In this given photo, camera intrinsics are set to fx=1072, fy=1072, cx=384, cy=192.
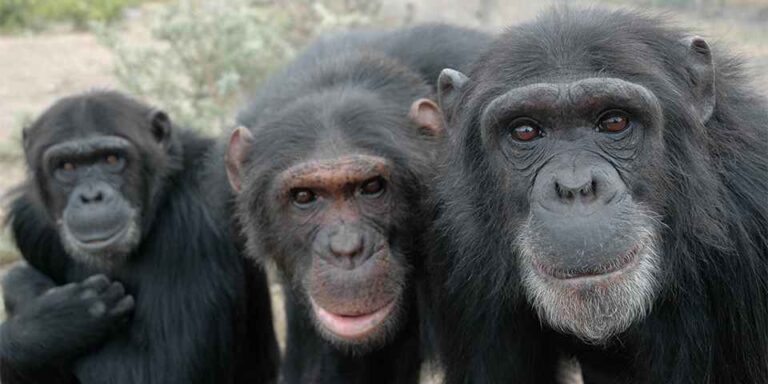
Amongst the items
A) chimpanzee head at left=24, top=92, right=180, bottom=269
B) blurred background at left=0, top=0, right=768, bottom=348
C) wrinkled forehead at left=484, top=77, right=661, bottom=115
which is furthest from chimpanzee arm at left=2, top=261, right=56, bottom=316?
wrinkled forehead at left=484, top=77, right=661, bottom=115

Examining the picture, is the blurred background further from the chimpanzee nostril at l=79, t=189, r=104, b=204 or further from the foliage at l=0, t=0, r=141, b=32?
the foliage at l=0, t=0, r=141, b=32

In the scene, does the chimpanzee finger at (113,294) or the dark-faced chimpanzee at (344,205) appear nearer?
the dark-faced chimpanzee at (344,205)

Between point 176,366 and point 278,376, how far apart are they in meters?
1.16

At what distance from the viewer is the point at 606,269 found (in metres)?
4.29

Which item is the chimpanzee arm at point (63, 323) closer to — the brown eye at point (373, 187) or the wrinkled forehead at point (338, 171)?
the wrinkled forehead at point (338, 171)

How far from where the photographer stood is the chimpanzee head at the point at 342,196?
18.0 ft

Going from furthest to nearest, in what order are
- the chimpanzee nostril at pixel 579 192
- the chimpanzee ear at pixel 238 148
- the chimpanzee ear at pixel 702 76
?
the chimpanzee ear at pixel 238 148 → the chimpanzee ear at pixel 702 76 → the chimpanzee nostril at pixel 579 192

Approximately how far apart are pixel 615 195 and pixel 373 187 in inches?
68.5

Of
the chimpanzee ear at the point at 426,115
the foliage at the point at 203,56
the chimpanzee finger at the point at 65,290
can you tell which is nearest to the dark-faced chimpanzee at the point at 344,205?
Answer: the chimpanzee ear at the point at 426,115

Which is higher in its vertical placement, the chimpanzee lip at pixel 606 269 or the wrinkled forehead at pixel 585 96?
the wrinkled forehead at pixel 585 96

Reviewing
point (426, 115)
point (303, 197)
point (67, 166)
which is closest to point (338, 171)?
point (303, 197)

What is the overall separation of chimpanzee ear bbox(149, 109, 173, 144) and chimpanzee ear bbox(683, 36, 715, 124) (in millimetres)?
3694

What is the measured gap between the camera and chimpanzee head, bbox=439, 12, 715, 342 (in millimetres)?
4273

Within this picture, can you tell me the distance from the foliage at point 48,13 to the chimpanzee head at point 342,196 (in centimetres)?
1784
